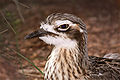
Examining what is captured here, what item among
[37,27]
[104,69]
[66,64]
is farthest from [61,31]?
[37,27]

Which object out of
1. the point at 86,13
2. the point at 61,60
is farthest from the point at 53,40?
the point at 86,13

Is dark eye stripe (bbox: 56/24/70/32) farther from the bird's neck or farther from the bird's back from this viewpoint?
the bird's back

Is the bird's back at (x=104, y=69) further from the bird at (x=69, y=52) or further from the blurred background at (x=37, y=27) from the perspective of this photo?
the blurred background at (x=37, y=27)

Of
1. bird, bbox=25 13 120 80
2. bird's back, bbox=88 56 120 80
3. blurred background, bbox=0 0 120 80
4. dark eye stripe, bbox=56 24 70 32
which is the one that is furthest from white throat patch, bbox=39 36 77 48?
blurred background, bbox=0 0 120 80

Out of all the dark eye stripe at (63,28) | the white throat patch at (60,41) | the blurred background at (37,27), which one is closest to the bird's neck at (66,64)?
the white throat patch at (60,41)

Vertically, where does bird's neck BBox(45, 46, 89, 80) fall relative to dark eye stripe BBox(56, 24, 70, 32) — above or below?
below

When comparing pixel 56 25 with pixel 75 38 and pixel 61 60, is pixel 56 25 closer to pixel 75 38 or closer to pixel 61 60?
pixel 75 38
